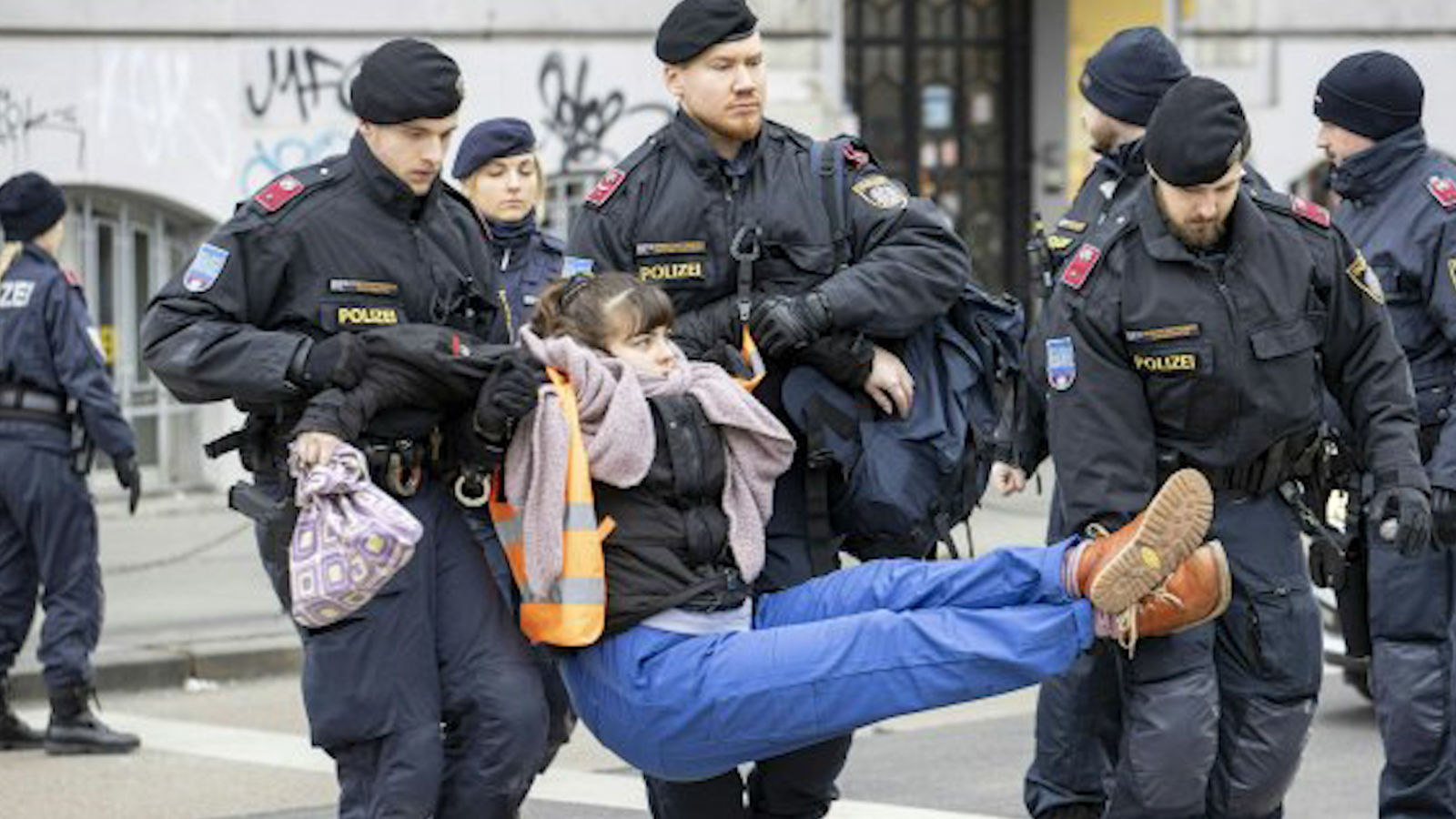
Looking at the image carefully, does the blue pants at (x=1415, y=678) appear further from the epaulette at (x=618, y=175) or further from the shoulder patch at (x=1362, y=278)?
the epaulette at (x=618, y=175)

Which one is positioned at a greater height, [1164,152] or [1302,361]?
[1164,152]

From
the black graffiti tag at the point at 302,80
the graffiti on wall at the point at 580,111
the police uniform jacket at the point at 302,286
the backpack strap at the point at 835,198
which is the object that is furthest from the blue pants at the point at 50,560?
the graffiti on wall at the point at 580,111

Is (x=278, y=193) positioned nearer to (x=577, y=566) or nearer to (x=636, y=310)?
(x=636, y=310)

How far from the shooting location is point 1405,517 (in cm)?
673

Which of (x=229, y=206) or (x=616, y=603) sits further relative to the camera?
(x=229, y=206)

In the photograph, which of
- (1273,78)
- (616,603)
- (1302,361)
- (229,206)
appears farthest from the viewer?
(1273,78)

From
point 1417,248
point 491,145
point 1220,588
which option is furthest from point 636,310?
point 491,145

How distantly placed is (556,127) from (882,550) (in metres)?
10.4

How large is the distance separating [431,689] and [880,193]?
1.61 meters

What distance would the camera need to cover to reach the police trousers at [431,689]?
21.7ft

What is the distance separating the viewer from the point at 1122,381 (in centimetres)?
671

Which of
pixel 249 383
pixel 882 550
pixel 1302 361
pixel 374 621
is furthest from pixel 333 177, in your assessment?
pixel 1302 361

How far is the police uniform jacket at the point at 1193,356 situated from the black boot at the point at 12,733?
5150mm

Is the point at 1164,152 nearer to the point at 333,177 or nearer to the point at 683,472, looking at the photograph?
the point at 683,472
